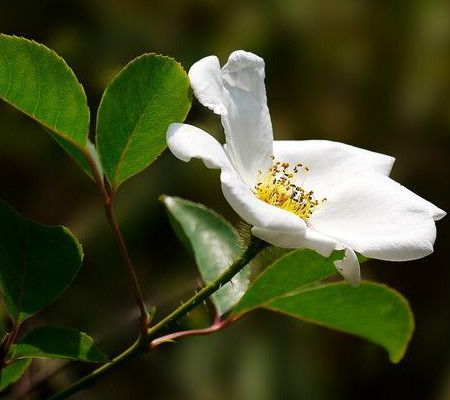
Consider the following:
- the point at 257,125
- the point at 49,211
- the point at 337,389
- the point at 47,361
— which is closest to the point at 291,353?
the point at 337,389

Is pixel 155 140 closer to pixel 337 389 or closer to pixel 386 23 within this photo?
pixel 337 389

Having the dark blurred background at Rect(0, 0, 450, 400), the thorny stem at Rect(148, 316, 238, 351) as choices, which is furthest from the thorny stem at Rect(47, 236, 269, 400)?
the dark blurred background at Rect(0, 0, 450, 400)

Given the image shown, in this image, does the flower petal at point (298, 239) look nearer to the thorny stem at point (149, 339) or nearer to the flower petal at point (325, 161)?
the thorny stem at point (149, 339)

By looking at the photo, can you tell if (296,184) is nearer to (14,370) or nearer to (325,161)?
(325,161)

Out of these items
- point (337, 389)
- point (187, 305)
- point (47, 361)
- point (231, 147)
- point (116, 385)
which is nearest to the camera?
point (187, 305)

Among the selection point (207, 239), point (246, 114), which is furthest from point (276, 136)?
point (246, 114)

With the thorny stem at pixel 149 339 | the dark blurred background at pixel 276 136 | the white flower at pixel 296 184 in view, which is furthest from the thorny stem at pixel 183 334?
the dark blurred background at pixel 276 136
